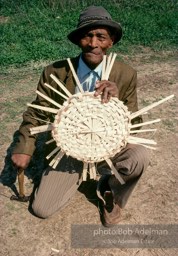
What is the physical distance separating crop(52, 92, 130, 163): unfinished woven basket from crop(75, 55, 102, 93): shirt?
1.66 feet

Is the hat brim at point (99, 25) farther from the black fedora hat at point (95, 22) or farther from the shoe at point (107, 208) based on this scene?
the shoe at point (107, 208)

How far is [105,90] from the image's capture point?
2.65 metres

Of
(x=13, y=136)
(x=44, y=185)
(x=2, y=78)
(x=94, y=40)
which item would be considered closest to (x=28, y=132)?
(x=44, y=185)

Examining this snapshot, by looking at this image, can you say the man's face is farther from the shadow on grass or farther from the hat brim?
the shadow on grass

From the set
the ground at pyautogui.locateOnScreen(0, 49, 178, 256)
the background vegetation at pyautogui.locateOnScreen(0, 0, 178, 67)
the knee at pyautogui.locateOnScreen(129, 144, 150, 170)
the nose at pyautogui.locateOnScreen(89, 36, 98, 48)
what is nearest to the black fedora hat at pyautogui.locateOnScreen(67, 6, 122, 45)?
the nose at pyautogui.locateOnScreen(89, 36, 98, 48)

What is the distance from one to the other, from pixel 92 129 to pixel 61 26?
16.8ft

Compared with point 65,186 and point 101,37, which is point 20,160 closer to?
point 65,186

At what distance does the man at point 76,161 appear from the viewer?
9.77 ft

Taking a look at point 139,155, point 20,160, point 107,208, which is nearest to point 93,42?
point 139,155

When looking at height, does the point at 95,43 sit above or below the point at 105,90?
above

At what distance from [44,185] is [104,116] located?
93 centimetres

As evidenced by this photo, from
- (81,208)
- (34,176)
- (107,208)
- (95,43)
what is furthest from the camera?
(34,176)

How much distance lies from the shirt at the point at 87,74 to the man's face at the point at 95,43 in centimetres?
5

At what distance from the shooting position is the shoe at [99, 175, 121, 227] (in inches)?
125
